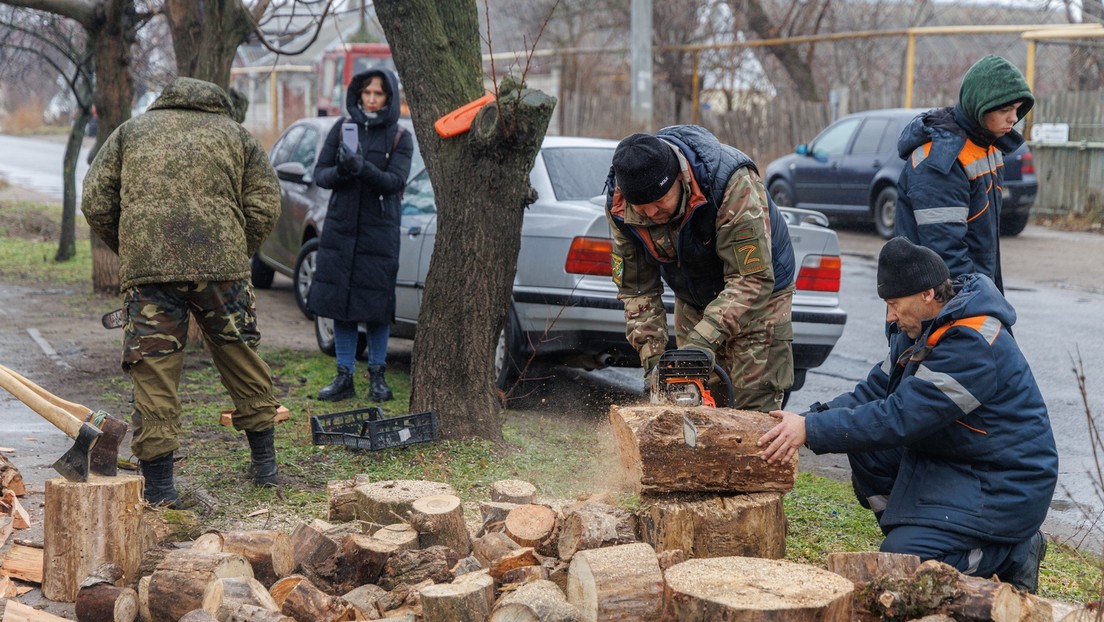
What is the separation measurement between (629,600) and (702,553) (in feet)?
1.70

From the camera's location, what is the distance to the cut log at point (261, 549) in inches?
153

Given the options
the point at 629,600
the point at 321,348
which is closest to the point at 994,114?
the point at 629,600

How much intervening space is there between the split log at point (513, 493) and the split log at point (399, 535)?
0.45 m

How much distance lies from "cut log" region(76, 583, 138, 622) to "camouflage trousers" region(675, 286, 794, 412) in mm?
2384

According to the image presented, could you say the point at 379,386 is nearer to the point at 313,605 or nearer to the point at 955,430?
the point at 313,605

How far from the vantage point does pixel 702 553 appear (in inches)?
151

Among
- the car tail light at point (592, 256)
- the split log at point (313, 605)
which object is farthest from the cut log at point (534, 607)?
the car tail light at point (592, 256)

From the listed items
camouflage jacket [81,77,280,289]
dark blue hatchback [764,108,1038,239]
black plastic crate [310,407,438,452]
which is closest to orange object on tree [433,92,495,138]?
camouflage jacket [81,77,280,289]

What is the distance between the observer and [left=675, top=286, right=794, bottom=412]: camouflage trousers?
456cm

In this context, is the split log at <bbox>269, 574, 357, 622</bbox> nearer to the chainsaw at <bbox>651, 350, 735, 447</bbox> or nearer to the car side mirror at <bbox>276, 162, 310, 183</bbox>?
the chainsaw at <bbox>651, 350, 735, 447</bbox>

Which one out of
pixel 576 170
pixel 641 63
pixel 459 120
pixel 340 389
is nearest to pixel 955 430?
pixel 459 120

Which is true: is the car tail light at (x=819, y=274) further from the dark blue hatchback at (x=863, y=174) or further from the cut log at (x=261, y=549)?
the dark blue hatchback at (x=863, y=174)

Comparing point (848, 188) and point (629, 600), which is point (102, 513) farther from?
point (848, 188)

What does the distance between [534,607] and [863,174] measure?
13.2m
